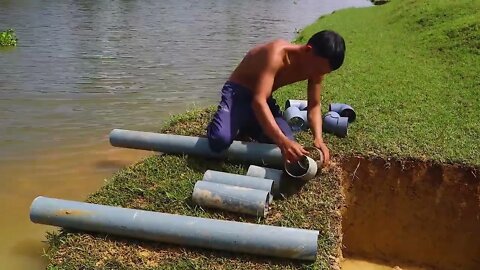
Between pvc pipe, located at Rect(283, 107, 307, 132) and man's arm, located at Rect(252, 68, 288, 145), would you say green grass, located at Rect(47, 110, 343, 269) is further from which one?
pvc pipe, located at Rect(283, 107, 307, 132)

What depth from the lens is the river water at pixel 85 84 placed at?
549cm

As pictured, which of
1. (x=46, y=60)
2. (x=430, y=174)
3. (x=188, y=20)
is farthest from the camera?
(x=188, y=20)

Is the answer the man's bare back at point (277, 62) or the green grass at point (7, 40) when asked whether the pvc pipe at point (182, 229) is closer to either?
the man's bare back at point (277, 62)

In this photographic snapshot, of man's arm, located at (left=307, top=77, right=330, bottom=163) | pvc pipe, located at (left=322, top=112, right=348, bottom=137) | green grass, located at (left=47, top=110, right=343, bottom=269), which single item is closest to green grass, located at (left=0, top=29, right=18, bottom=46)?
green grass, located at (left=47, top=110, right=343, bottom=269)

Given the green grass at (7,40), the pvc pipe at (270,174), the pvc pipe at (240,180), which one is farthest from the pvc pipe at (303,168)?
the green grass at (7,40)

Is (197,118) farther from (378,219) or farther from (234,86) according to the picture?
(378,219)

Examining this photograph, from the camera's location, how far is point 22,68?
10.3 metres

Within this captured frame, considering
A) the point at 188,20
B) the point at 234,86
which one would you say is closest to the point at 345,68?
the point at 234,86

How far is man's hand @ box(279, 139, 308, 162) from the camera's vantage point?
389 cm

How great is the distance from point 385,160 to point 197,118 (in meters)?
2.26

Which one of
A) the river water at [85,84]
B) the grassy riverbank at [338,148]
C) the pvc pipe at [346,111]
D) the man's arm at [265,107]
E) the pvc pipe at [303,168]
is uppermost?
the man's arm at [265,107]

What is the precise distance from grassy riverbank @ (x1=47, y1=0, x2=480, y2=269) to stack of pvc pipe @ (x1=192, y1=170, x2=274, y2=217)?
91mm

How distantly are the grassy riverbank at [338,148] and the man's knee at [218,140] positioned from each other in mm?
166

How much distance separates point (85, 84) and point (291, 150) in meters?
6.44
